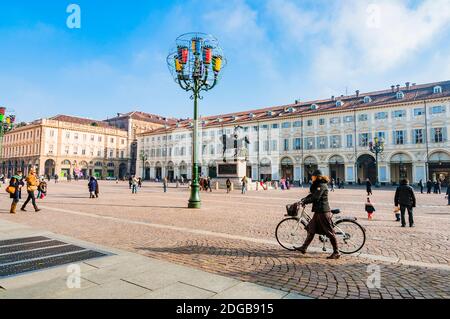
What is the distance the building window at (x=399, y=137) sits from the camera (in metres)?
44.9

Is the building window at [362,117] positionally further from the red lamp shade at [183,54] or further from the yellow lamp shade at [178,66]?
the yellow lamp shade at [178,66]

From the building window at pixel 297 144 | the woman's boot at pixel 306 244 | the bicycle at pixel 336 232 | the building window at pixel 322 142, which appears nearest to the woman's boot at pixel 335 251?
the woman's boot at pixel 306 244

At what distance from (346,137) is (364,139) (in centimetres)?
285

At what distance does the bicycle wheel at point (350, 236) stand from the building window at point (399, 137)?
45894 millimetres

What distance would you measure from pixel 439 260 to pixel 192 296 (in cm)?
472

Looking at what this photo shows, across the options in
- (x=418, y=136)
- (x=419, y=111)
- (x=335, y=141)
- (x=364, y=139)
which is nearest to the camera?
(x=419, y=111)

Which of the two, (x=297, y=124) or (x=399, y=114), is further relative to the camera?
(x=297, y=124)

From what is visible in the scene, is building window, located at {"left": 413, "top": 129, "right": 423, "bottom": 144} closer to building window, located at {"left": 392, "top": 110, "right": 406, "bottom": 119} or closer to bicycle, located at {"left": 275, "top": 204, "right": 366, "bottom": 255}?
building window, located at {"left": 392, "top": 110, "right": 406, "bottom": 119}

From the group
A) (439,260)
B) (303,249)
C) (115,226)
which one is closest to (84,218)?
(115,226)

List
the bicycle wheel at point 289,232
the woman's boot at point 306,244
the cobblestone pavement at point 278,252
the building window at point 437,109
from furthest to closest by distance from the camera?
the building window at point 437,109, the bicycle wheel at point 289,232, the woman's boot at point 306,244, the cobblestone pavement at point 278,252

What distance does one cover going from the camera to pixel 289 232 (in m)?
6.42

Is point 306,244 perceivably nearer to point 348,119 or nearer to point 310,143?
point 348,119

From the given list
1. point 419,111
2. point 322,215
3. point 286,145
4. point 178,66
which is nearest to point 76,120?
point 286,145

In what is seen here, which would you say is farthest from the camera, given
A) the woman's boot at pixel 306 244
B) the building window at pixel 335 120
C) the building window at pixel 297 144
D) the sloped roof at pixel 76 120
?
the sloped roof at pixel 76 120
